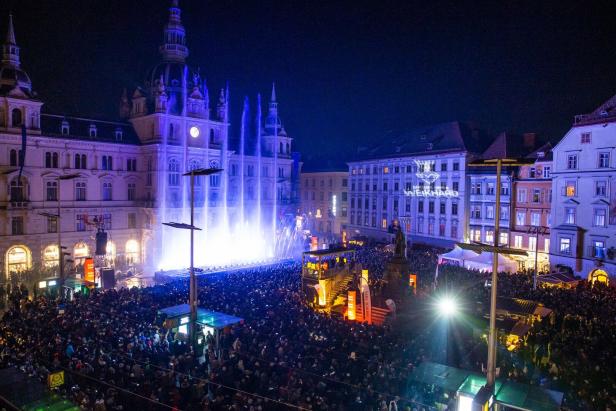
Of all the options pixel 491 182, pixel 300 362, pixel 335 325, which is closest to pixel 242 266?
pixel 335 325

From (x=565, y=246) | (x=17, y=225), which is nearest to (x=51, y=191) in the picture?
(x=17, y=225)

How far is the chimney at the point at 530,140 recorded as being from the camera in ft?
174

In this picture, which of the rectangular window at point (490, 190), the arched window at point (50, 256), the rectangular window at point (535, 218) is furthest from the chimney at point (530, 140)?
the arched window at point (50, 256)

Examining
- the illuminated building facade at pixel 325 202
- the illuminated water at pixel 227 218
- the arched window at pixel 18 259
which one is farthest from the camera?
the illuminated building facade at pixel 325 202

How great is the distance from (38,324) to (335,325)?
46.8 ft

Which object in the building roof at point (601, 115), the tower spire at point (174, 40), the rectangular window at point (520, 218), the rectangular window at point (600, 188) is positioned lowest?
the rectangular window at point (520, 218)

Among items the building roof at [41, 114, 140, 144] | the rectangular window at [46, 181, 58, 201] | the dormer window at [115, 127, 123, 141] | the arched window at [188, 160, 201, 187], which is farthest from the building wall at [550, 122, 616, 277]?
the rectangular window at [46, 181, 58, 201]

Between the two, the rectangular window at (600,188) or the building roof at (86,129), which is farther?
the building roof at (86,129)

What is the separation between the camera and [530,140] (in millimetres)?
53219

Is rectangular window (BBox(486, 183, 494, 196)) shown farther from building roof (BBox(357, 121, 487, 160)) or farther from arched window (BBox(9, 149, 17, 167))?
arched window (BBox(9, 149, 17, 167))

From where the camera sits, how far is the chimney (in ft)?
174

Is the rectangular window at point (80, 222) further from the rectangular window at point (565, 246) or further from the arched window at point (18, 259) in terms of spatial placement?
the rectangular window at point (565, 246)

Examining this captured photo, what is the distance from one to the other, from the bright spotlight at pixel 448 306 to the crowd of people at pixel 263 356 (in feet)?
4.97

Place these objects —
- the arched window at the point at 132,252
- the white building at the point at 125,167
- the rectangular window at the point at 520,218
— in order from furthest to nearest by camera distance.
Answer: the arched window at the point at 132,252
the rectangular window at the point at 520,218
the white building at the point at 125,167
